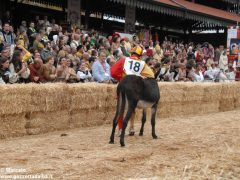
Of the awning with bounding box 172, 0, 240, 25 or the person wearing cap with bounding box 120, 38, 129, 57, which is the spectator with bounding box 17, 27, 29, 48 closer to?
the person wearing cap with bounding box 120, 38, 129, 57

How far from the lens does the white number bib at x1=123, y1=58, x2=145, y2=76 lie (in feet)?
32.8

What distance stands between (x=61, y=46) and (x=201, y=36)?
24005mm

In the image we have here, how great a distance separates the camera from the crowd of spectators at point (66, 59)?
11945 mm

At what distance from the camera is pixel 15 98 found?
10.1 metres

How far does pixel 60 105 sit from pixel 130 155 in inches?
140

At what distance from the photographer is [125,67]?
32.9ft

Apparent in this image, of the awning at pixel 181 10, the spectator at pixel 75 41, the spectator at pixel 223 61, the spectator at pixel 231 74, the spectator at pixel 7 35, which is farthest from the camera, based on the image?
the awning at pixel 181 10

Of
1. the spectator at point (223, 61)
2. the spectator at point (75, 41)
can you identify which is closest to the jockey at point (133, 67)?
the spectator at point (75, 41)

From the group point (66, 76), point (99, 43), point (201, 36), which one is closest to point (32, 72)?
point (66, 76)

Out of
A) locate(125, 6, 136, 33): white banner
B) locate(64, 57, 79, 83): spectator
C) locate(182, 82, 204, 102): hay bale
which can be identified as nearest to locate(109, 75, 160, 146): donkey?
locate(64, 57, 79, 83): spectator

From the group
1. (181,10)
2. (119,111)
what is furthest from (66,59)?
(181,10)

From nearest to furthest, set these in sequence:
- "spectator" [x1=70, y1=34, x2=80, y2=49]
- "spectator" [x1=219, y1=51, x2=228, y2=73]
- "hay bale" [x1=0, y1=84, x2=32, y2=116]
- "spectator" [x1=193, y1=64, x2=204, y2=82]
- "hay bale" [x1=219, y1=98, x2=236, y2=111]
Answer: "hay bale" [x1=0, y1=84, x2=32, y2=116] → "spectator" [x1=70, y1=34, x2=80, y2=49] → "hay bale" [x1=219, y1=98, x2=236, y2=111] → "spectator" [x1=193, y1=64, x2=204, y2=82] → "spectator" [x1=219, y1=51, x2=228, y2=73]

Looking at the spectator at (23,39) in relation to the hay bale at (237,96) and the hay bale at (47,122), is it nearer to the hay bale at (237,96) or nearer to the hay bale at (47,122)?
the hay bale at (47,122)

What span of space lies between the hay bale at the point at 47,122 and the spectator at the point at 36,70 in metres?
1.26
